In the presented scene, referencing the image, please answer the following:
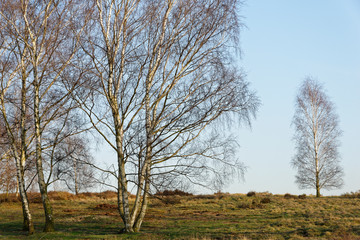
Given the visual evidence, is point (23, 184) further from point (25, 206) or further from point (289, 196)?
point (289, 196)

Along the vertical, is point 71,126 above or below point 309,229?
above

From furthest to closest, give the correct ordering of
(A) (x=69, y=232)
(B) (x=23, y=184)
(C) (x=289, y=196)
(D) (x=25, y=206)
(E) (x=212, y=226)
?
(C) (x=289, y=196) → (E) (x=212, y=226) → (B) (x=23, y=184) → (D) (x=25, y=206) → (A) (x=69, y=232)

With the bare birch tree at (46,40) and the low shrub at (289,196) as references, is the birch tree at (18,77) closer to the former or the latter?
the bare birch tree at (46,40)

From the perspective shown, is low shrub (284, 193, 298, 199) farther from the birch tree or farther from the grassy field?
the birch tree

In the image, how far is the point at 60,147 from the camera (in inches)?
593

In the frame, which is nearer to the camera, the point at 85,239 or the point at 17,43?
the point at 85,239

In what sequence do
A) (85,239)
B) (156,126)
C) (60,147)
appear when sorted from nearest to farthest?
(85,239) → (156,126) → (60,147)

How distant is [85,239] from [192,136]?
4.80 m

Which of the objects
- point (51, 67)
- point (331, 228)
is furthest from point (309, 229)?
point (51, 67)

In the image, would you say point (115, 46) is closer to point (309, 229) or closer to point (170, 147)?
point (170, 147)

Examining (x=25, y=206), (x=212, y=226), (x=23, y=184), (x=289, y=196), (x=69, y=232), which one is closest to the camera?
(x=69, y=232)

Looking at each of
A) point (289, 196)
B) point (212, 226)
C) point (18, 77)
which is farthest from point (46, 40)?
point (289, 196)

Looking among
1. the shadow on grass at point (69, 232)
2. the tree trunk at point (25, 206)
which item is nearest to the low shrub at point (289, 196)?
the shadow on grass at point (69, 232)

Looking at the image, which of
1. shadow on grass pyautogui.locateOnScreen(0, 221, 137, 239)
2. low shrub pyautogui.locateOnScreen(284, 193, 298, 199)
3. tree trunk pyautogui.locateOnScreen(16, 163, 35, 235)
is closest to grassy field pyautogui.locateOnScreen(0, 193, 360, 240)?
shadow on grass pyautogui.locateOnScreen(0, 221, 137, 239)
